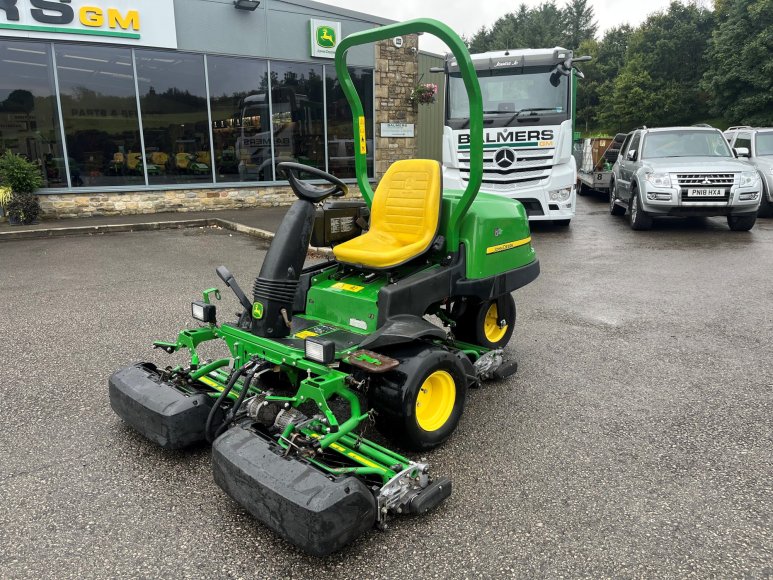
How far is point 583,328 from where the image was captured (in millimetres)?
5598

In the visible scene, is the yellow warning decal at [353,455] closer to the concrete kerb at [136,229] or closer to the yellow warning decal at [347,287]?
the yellow warning decal at [347,287]

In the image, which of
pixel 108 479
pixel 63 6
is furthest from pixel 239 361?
pixel 63 6

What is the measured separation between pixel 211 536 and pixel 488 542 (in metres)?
1.26

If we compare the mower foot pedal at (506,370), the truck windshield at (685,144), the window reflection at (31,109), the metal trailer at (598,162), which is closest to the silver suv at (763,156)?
the truck windshield at (685,144)

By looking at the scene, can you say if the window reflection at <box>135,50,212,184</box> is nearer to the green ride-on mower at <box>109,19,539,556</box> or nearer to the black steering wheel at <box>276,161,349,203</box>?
the green ride-on mower at <box>109,19,539,556</box>

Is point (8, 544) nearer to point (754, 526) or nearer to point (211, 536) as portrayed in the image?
point (211, 536)

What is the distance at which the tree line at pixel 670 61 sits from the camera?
33969 millimetres

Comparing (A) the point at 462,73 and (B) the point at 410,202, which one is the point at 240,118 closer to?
(B) the point at 410,202

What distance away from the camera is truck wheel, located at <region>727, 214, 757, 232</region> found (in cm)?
1067

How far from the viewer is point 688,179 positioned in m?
10.2

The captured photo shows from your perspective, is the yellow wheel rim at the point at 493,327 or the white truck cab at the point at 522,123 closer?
the yellow wheel rim at the point at 493,327

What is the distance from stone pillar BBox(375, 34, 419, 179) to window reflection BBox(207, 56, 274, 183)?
307cm

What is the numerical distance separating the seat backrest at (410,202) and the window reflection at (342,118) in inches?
449

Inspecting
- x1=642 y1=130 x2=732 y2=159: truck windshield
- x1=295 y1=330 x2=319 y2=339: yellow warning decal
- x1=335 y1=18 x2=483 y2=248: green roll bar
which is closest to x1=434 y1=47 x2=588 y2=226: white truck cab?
x1=642 y1=130 x2=732 y2=159: truck windshield
